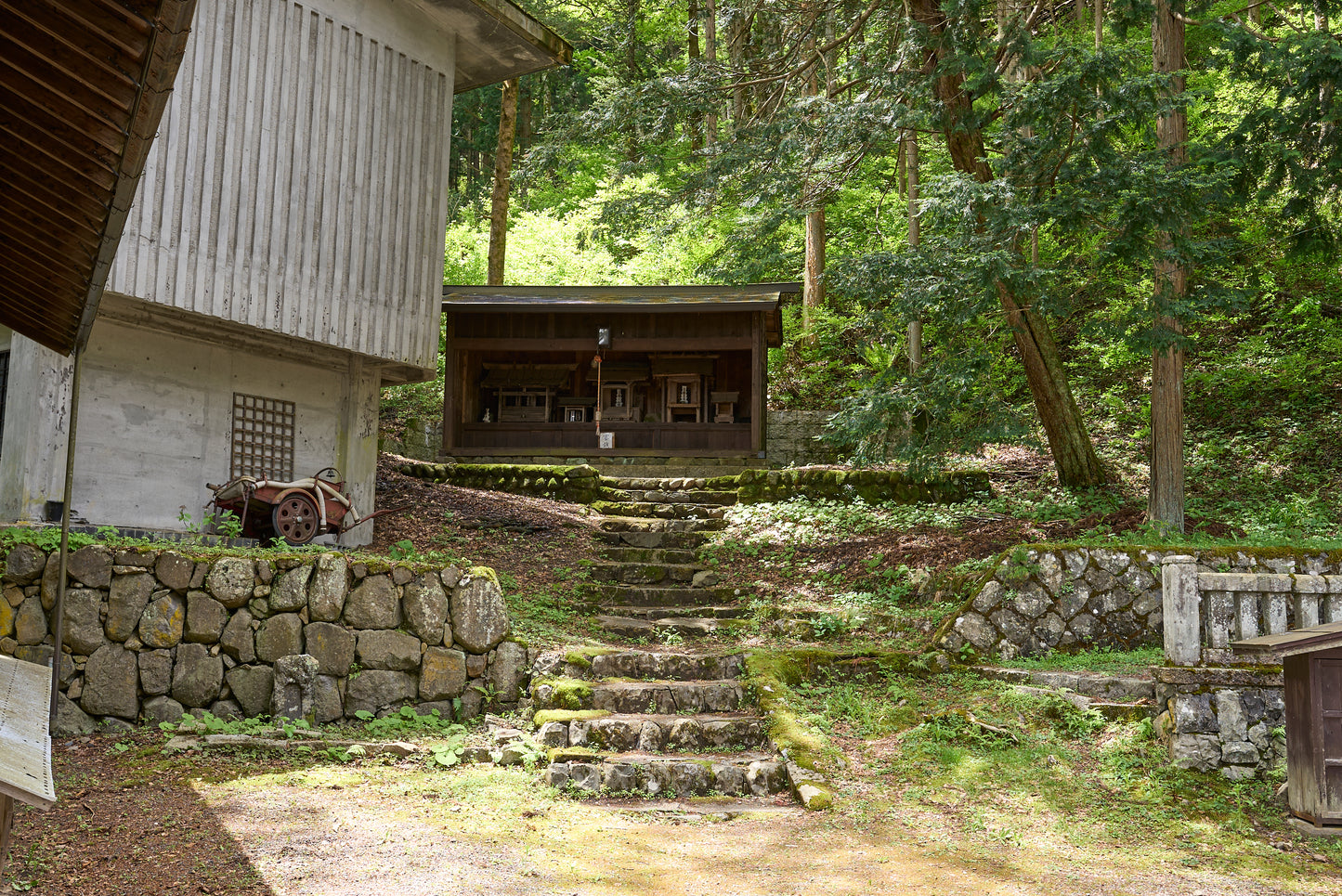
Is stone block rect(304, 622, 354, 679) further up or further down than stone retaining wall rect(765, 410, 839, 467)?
further down

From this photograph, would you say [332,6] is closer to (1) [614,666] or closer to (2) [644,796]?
(1) [614,666]

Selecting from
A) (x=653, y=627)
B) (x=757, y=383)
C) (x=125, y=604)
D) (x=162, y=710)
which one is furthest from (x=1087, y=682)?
(x=757, y=383)

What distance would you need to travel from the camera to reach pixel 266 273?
10156mm

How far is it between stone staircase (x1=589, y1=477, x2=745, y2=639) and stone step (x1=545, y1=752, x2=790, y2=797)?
3230 mm

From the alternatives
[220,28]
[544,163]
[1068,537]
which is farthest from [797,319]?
[220,28]

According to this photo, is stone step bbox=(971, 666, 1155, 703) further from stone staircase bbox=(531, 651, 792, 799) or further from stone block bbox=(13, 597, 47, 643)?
stone block bbox=(13, 597, 47, 643)

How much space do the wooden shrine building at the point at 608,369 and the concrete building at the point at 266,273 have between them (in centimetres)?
692

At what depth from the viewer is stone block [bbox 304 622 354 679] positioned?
7.68 meters

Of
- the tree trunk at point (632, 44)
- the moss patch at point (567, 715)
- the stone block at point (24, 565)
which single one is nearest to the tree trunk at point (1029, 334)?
the moss patch at point (567, 715)

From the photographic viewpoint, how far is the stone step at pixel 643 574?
11.8 m

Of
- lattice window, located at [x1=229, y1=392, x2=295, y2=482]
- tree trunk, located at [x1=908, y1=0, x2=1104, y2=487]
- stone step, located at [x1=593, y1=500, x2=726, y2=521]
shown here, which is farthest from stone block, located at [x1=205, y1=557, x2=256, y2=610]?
tree trunk, located at [x1=908, y1=0, x2=1104, y2=487]

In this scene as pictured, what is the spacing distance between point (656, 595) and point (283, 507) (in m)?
4.16

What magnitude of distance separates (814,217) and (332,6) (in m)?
14.4

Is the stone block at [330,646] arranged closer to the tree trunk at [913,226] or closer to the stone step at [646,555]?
the stone step at [646,555]
